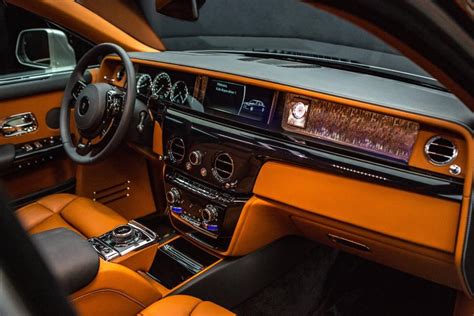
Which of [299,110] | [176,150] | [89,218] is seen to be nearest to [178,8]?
[299,110]

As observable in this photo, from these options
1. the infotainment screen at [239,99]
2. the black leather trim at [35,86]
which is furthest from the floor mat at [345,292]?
the black leather trim at [35,86]

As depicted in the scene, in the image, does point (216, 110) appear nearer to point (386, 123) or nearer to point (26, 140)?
point (386, 123)

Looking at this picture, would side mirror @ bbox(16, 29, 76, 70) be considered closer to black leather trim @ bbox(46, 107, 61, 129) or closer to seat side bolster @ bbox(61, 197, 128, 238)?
black leather trim @ bbox(46, 107, 61, 129)

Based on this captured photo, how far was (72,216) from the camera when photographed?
5.63 ft

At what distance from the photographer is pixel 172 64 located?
73.2 inches

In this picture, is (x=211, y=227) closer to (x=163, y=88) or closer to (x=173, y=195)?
(x=173, y=195)

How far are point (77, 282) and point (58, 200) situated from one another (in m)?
0.77

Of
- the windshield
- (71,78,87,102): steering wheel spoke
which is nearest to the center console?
(71,78,87,102): steering wheel spoke

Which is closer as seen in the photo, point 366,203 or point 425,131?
point 425,131

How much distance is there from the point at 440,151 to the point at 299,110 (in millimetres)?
428

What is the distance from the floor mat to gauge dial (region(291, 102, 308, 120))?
835 mm

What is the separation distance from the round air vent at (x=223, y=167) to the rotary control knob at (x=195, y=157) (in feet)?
0.25

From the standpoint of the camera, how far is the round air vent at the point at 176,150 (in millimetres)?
1794

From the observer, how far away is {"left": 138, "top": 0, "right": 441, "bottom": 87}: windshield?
2.68 metres
